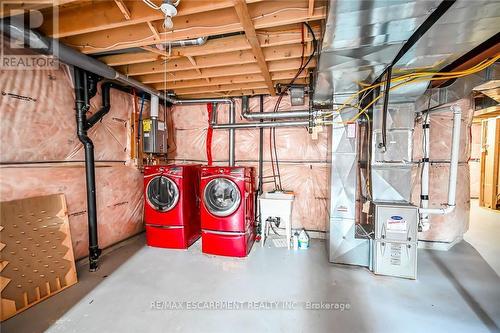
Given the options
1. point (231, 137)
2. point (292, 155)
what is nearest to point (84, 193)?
point (231, 137)

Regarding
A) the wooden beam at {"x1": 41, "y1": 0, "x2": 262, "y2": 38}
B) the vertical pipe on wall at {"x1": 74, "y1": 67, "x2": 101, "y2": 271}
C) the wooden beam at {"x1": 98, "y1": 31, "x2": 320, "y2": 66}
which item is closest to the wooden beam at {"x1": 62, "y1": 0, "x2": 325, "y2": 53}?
the wooden beam at {"x1": 41, "y1": 0, "x2": 262, "y2": 38}

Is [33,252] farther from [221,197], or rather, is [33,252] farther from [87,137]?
[221,197]

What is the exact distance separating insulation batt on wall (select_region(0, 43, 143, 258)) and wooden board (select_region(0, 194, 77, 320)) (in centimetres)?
16

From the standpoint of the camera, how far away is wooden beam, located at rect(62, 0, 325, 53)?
65.8 inches

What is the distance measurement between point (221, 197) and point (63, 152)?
1.96m

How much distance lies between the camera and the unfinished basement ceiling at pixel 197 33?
1659 millimetres

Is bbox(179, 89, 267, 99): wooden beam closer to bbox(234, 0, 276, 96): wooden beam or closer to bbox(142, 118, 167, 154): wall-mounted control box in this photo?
bbox(142, 118, 167, 154): wall-mounted control box

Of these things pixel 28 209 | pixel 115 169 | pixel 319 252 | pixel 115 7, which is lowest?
pixel 319 252

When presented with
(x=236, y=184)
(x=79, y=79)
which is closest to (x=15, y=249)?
(x=79, y=79)

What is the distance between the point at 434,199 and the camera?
3.11 metres

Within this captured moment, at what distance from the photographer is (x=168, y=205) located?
3041 mm

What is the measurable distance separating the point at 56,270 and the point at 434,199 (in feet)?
15.9

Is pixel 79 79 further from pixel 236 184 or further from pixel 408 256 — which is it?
pixel 408 256

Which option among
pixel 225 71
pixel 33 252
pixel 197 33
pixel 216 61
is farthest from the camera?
pixel 225 71
